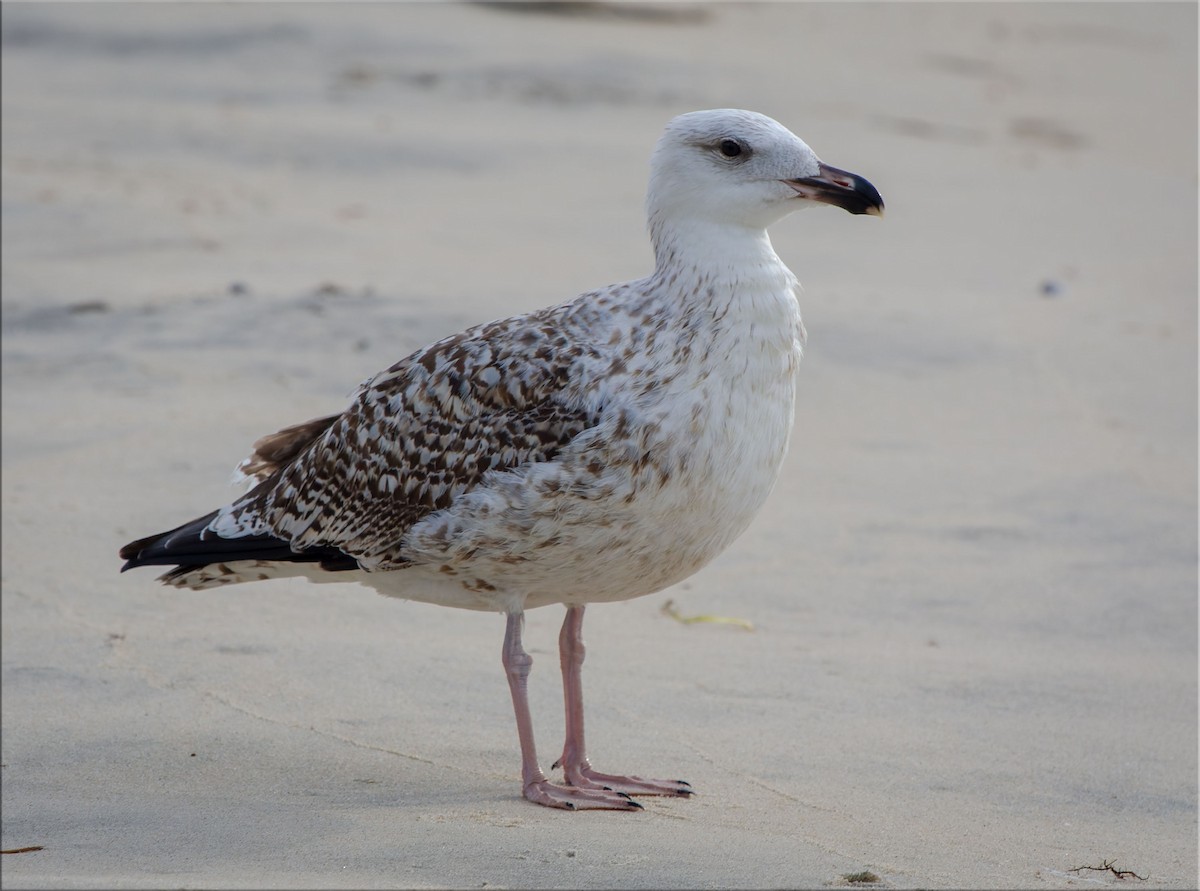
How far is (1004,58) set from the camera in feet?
70.6

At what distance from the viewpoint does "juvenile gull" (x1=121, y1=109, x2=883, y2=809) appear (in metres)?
4.60

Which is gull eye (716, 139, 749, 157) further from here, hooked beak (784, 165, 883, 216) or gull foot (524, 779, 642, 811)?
gull foot (524, 779, 642, 811)

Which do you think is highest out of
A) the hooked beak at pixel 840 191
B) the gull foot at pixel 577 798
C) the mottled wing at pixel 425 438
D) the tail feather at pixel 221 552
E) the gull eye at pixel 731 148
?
the gull eye at pixel 731 148

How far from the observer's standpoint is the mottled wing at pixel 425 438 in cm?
475

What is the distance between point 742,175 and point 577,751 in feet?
6.27

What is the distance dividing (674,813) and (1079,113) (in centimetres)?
1620

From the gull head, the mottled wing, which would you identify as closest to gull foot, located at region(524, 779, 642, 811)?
the mottled wing

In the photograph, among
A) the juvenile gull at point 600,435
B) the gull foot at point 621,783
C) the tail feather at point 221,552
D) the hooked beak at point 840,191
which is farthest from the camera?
the tail feather at point 221,552

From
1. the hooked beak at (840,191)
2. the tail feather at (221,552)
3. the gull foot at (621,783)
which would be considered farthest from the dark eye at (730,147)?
the gull foot at (621,783)

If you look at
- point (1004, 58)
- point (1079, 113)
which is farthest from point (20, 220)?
point (1004, 58)

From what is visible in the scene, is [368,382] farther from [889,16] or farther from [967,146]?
[889,16]

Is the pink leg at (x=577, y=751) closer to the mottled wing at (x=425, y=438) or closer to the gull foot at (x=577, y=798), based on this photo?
the gull foot at (x=577, y=798)

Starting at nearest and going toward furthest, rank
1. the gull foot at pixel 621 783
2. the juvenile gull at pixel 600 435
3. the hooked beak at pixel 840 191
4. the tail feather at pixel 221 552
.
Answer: the juvenile gull at pixel 600 435 → the hooked beak at pixel 840 191 → the gull foot at pixel 621 783 → the tail feather at pixel 221 552

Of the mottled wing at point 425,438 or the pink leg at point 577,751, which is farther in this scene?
the pink leg at point 577,751
